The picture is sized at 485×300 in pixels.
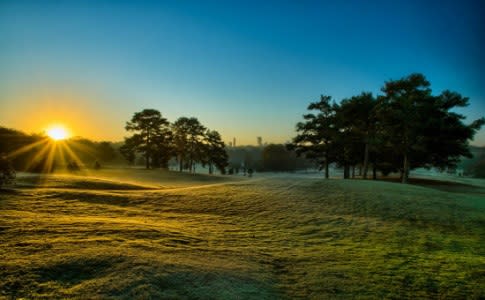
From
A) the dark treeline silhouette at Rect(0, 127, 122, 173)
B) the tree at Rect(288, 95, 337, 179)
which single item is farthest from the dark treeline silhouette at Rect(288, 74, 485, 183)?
the dark treeline silhouette at Rect(0, 127, 122, 173)

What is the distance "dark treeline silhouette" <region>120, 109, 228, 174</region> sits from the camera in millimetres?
49500

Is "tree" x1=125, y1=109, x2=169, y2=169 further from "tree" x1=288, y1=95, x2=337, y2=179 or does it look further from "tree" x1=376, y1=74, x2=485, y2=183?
"tree" x1=376, y1=74, x2=485, y2=183

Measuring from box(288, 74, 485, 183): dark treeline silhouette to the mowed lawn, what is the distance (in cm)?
1658

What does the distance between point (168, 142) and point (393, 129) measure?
39.3 meters

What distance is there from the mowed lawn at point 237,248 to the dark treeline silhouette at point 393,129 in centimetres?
1658

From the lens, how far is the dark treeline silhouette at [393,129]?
99.6 ft

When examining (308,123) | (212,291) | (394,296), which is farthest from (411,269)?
(308,123)

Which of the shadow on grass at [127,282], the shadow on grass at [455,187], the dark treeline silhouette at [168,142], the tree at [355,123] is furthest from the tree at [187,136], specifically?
the shadow on grass at [127,282]

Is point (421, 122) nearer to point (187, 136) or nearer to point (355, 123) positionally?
point (355, 123)

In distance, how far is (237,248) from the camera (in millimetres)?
8016

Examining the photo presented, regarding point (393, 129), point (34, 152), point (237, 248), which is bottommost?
point (237, 248)

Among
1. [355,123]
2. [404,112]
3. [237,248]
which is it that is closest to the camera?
[237,248]

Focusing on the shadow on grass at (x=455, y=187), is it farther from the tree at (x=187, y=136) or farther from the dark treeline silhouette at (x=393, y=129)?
the tree at (x=187, y=136)

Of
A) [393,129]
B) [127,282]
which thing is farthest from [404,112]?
[127,282]
